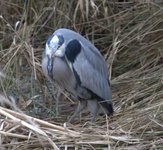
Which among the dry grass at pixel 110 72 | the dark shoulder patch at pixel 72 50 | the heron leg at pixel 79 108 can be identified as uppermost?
the dark shoulder patch at pixel 72 50

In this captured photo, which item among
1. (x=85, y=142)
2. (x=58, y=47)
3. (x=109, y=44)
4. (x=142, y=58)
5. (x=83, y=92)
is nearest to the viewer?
(x=85, y=142)

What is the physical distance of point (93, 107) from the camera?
4273 mm

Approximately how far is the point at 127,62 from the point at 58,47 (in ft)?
4.11

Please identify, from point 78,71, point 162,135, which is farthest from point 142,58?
point 162,135

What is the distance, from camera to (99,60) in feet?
14.0

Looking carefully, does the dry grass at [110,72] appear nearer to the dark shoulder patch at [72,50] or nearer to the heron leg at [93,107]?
the heron leg at [93,107]

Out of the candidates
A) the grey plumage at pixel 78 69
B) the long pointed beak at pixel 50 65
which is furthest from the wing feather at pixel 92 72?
the long pointed beak at pixel 50 65

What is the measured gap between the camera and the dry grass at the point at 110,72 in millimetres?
3213

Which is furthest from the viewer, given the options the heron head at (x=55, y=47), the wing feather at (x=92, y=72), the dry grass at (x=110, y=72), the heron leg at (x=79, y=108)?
the heron leg at (x=79, y=108)

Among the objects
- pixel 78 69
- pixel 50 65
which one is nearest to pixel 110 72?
pixel 78 69

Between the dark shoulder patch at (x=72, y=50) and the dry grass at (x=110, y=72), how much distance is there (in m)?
0.26

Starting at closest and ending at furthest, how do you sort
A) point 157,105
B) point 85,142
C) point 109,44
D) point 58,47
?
point 85,142 → point 157,105 → point 58,47 → point 109,44

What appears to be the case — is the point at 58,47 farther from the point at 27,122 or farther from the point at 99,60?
the point at 27,122

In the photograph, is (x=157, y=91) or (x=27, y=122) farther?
(x=157, y=91)
